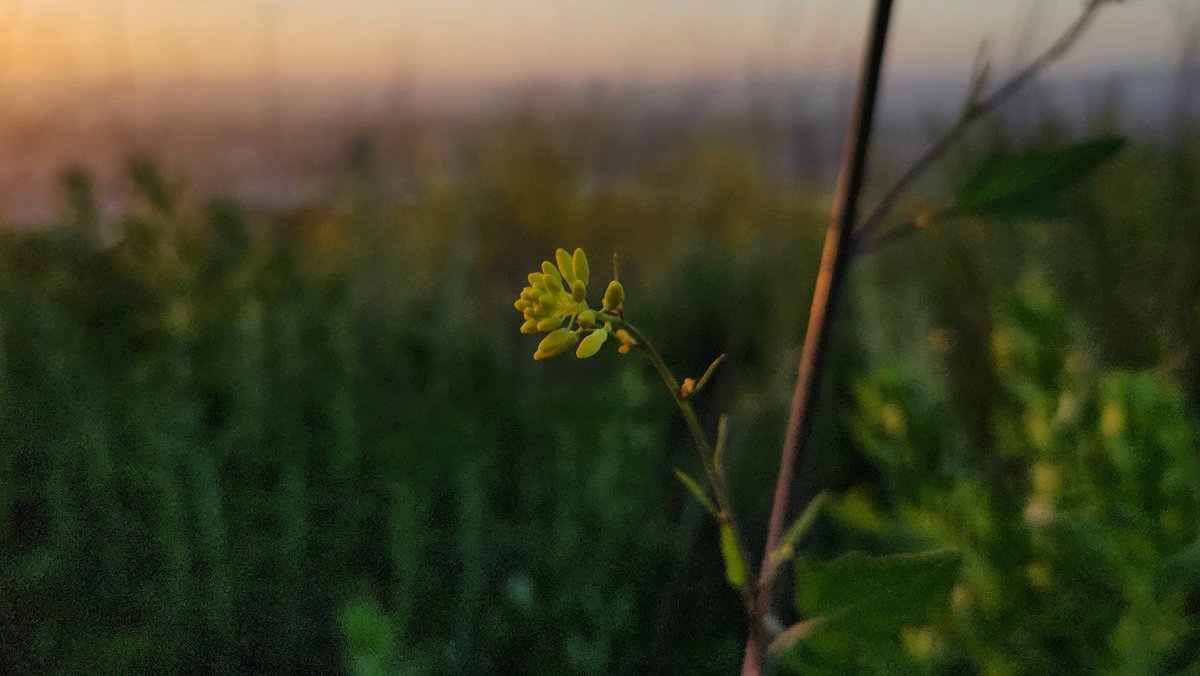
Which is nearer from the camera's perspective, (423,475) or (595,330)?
(595,330)

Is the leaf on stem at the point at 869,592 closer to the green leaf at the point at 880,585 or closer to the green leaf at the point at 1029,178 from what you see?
the green leaf at the point at 880,585

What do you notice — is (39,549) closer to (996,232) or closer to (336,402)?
(336,402)

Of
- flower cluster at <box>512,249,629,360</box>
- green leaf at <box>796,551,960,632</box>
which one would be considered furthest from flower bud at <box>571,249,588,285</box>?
green leaf at <box>796,551,960,632</box>

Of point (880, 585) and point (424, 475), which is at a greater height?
→ point (880, 585)

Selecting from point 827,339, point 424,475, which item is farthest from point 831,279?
point 424,475

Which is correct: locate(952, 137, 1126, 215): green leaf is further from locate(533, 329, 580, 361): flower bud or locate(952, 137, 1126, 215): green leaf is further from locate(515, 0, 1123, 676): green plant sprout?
locate(533, 329, 580, 361): flower bud

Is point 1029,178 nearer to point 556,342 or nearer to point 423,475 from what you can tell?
point 556,342
